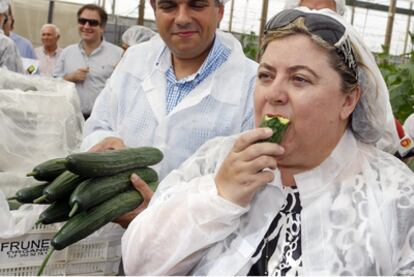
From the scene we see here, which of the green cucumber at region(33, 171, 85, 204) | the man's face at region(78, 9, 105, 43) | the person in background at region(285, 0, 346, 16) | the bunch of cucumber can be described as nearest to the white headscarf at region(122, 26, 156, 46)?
the man's face at region(78, 9, 105, 43)

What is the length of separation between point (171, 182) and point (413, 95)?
384 centimetres

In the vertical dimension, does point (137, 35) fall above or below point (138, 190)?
above

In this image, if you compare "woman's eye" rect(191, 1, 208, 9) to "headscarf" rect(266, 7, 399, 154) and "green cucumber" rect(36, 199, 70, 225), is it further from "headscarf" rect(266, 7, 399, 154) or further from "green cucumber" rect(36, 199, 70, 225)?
"green cucumber" rect(36, 199, 70, 225)

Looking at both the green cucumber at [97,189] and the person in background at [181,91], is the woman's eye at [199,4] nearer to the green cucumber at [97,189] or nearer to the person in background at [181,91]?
the person in background at [181,91]

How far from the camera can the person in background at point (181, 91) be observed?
2.85 meters

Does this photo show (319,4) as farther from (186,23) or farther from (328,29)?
(328,29)

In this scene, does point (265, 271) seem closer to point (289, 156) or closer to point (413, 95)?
point (289, 156)

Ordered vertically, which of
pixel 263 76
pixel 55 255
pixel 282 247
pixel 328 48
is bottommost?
pixel 55 255

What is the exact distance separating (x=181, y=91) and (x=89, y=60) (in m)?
4.30

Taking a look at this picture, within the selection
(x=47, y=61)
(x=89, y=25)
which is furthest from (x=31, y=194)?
(x=47, y=61)

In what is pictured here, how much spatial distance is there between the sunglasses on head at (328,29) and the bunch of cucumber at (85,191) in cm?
96

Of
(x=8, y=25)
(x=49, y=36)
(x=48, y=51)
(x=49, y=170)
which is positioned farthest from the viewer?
(x=48, y=51)

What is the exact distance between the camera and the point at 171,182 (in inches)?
84.0

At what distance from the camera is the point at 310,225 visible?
1905mm
